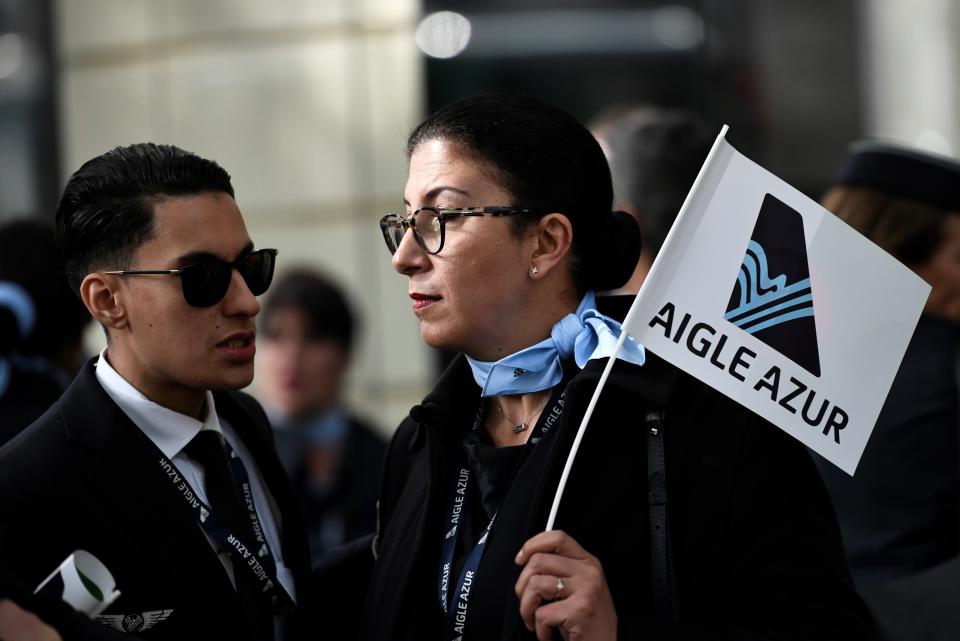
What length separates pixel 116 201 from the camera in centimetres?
345

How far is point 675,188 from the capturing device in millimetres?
5086

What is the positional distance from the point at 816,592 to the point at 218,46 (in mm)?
7282

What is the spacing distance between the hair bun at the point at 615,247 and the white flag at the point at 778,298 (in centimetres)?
28

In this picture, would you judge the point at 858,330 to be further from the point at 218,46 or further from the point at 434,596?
the point at 218,46

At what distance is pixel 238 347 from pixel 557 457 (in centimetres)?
87

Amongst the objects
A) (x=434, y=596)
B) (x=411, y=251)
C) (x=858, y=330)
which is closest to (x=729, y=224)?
(x=858, y=330)

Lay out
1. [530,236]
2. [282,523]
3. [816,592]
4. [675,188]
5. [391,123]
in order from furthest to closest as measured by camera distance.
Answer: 1. [391,123]
2. [675,188]
3. [282,523]
4. [530,236]
5. [816,592]

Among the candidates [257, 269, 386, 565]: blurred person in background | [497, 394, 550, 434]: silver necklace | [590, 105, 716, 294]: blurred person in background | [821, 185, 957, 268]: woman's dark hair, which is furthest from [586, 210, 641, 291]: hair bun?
[257, 269, 386, 565]: blurred person in background

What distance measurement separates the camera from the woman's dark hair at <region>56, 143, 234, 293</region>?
3.45 m

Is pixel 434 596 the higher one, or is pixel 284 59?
pixel 284 59

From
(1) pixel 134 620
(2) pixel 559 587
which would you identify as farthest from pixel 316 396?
(2) pixel 559 587

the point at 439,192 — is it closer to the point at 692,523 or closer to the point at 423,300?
the point at 423,300

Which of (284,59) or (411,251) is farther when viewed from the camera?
(284,59)

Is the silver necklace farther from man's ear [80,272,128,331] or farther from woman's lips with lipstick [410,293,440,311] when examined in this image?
man's ear [80,272,128,331]
